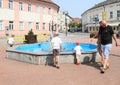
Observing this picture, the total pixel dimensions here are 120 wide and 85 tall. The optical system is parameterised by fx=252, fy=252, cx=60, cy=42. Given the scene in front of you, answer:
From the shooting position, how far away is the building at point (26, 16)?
1465 inches

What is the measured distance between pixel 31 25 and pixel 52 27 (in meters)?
7.06

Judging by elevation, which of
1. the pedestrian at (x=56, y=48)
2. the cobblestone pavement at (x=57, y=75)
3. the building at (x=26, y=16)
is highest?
the building at (x=26, y=16)

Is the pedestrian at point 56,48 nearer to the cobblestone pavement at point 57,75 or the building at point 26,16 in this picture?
the cobblestone pavement at point 57,75

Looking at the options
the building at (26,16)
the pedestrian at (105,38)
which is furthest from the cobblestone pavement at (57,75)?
the building at (26,16)

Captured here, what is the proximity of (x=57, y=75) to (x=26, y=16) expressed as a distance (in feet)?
106

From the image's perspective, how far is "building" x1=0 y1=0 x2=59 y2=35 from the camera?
3722 cm

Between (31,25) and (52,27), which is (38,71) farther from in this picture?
(52,27)

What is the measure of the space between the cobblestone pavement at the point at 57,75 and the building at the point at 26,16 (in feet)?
86.9

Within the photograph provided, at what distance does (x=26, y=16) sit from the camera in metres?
40.8

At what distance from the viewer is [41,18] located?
146 feet

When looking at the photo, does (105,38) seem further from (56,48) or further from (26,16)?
(26,16)

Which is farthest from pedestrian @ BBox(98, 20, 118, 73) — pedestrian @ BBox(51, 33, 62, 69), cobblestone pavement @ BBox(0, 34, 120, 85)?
pedestrian @ BBox(51, 33, 62, 69)

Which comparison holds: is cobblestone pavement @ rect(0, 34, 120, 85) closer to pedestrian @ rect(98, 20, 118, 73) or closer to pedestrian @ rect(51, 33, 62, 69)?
pedestrian @ rect(51, 33, 62, 69)

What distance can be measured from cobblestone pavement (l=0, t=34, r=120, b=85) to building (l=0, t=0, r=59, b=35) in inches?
1043
